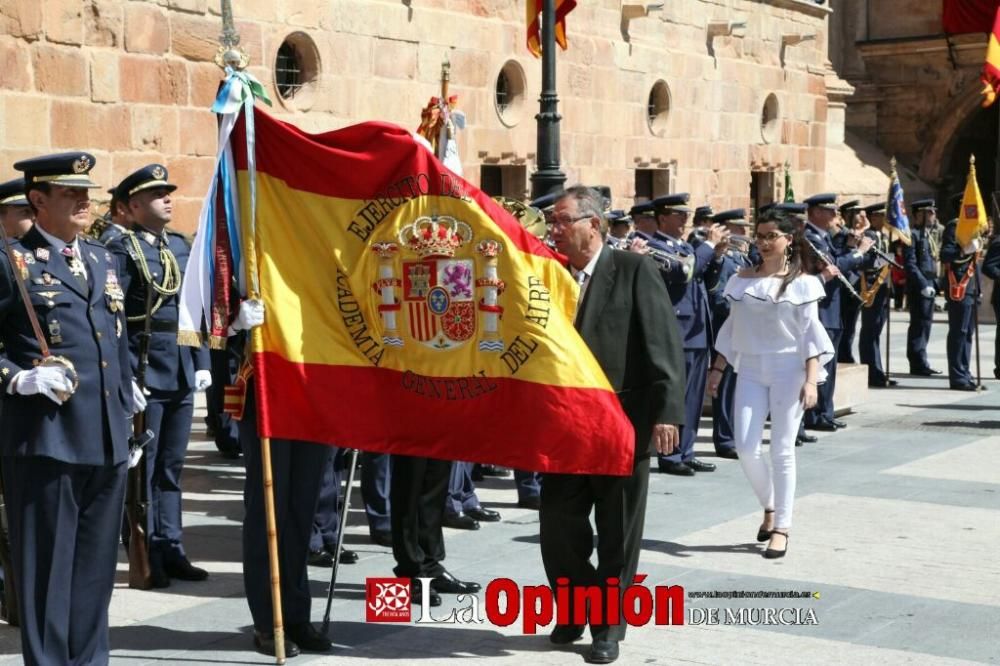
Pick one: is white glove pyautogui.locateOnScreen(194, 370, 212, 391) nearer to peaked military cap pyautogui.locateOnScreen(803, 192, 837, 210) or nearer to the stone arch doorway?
peaked military cap pyautogui.locateOnScreen(803, 192, 837, 210)

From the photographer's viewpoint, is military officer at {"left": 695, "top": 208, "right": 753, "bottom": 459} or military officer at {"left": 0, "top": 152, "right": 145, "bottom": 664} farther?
military officer at {"left": 695, "top": 208, "right": 753, "bottom": 459}

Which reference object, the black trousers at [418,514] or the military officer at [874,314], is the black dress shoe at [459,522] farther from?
the military officer at [874,314]

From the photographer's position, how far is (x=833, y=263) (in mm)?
13688

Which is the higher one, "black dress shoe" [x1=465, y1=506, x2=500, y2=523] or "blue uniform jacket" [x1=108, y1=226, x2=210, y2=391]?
"blue uniform jacket" [x1=108, y1=226, x2=210, y2=391]

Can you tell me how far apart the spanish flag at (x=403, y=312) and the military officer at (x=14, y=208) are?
4.13 feet

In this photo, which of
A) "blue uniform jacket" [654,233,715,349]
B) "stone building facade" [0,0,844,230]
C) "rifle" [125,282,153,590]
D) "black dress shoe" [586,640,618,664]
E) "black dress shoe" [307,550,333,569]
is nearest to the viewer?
"black dress shoe" [586,640,618,664]

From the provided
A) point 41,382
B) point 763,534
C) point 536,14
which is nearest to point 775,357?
point 763,534

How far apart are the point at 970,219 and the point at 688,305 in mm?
7774

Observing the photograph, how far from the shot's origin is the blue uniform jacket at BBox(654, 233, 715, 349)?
11516 mm

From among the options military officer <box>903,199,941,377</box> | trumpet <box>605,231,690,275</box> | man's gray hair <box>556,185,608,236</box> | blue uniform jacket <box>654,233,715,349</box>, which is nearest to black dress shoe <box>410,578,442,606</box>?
man's gray hair <box>556,185,608,236</box>

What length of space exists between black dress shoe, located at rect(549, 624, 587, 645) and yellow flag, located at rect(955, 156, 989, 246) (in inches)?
467

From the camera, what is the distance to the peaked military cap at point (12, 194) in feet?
24.0

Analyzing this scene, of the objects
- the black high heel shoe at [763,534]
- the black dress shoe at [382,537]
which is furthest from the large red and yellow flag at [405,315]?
the black high heel shoe at [763,534]

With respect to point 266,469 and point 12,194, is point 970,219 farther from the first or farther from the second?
point 266,469
